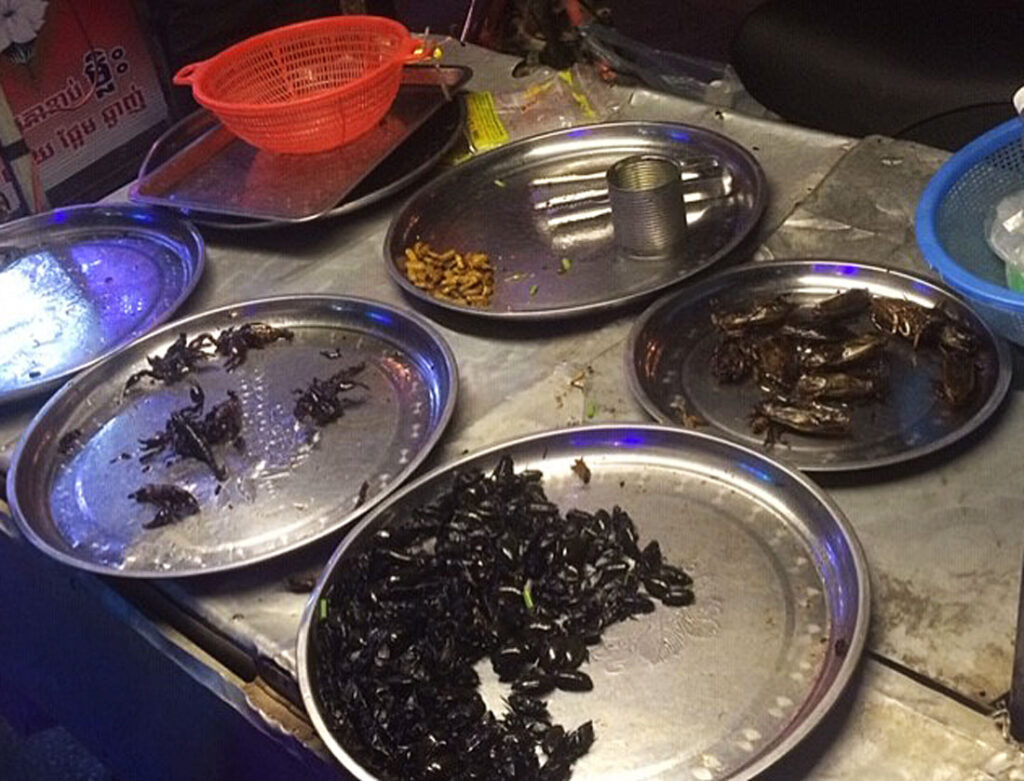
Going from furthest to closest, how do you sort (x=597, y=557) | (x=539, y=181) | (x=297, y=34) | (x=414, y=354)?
(x=297, y=34) < (x=539, y=181) < (x=414, y=354) < (x=597, y=557)

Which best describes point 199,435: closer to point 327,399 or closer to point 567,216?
point 327,399

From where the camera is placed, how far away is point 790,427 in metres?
1.56

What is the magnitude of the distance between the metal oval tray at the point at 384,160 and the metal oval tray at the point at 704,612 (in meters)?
0.90

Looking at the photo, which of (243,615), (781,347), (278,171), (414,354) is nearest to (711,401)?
(781,347)

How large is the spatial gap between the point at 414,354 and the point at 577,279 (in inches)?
13.8

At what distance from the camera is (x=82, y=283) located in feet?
7.44

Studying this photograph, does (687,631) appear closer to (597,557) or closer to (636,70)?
(597,557)

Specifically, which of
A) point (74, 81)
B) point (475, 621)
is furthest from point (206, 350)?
point (74, 81)

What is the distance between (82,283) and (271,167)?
476mm

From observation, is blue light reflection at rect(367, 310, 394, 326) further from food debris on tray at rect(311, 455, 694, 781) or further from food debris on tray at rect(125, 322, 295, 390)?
food debris on tray at rect(311, 455, 694, 781)

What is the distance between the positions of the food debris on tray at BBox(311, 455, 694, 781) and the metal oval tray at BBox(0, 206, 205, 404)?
2.87 feet

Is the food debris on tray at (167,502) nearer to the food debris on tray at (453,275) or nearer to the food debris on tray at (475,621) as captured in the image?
the food debris on tray at (475,621)

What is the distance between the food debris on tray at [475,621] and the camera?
1217 millimetres

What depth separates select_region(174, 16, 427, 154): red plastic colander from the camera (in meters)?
2.25
